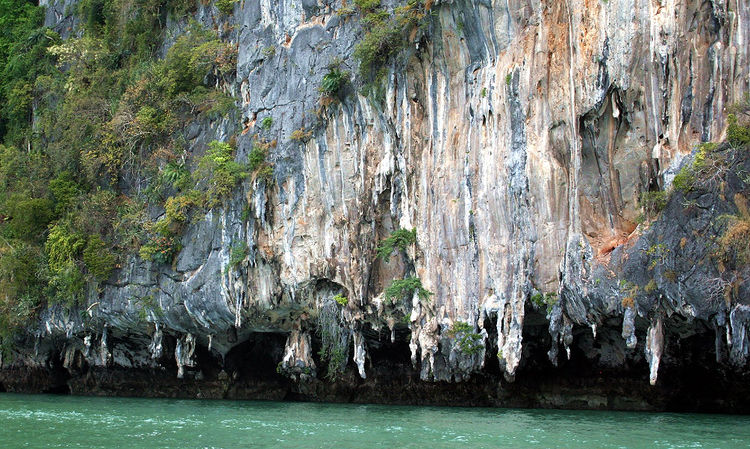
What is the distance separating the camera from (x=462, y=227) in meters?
21.4

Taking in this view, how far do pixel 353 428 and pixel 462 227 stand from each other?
624cm

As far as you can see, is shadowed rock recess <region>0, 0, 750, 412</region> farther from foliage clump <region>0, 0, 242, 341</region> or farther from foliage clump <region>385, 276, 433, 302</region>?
foliage clump <region>0, 0, 242, 341</region>

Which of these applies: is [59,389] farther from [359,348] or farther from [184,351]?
[359,348]

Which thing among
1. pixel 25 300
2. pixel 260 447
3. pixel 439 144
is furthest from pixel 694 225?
pixel 25 300

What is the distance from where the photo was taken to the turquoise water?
50.3 ft

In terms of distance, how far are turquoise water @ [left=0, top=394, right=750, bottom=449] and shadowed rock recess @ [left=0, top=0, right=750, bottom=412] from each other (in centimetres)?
150

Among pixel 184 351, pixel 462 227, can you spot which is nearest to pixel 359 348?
pixel 462 227

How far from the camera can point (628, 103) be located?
17.9m

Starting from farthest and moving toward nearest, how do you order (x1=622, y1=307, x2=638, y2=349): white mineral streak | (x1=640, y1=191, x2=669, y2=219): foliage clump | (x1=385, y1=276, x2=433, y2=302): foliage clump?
(x1=385, y1=276, x2=433, y2=302): foliage clump, (x1=640, y1=191, x2=669, y2=219): foliage clump, (x1=622, y1=307, x2=638, y2=349): white mineral streak

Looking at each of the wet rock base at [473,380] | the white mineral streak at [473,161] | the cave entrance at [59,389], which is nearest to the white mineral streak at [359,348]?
the white mineral streak at [473,161]

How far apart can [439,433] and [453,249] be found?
6.15m

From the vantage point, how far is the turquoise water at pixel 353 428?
15336 mm

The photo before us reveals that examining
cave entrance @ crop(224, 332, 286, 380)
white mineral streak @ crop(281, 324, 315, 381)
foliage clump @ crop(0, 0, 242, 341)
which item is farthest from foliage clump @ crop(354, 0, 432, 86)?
cave entrance @ crop(224, 332, 286, 380)

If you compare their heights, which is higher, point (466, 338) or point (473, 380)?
point (466, 338)
